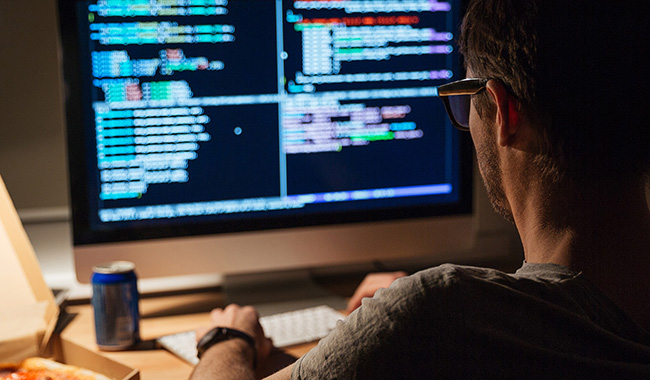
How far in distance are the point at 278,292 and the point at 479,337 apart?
83 centimetres

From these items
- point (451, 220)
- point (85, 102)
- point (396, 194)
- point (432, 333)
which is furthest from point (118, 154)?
point (432, 333)

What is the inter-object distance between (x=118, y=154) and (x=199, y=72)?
20 centimetres

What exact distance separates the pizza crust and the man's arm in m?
0.16

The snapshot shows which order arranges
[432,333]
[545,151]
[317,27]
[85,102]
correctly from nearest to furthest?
[432,333] → [545,151] → [85,102] → [317,27]

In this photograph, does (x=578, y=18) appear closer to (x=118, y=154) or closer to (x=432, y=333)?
(x=432, y=333)

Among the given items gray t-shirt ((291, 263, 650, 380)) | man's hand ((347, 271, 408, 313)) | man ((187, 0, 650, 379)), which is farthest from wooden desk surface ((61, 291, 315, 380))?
gray t-shirt ((291, 263, 650, 380))

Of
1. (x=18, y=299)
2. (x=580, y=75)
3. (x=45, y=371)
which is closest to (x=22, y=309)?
(x=18, y=299)

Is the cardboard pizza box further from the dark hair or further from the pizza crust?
the dark hair

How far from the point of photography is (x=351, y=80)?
1283 millimetres

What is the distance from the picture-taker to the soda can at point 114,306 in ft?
3.60

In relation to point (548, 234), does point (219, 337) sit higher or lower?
lower

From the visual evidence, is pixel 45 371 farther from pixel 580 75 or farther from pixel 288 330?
pixel 580 75

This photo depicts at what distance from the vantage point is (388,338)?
586 millimetres

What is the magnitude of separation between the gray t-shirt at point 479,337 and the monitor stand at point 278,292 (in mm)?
679
